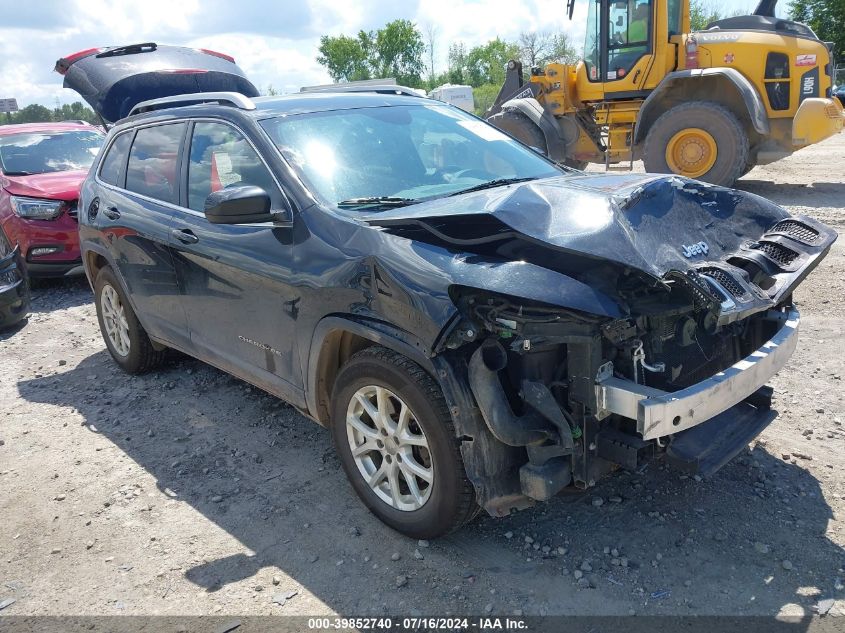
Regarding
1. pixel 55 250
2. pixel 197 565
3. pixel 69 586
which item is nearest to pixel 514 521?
pixel 197 565

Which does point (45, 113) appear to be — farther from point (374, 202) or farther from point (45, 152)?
point (374, 202)

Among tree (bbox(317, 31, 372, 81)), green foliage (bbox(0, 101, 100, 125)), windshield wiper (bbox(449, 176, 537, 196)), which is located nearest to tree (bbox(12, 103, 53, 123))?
green foliage (bbox(0, 101, 100, 125))

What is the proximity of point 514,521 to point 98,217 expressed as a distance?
3.84 m

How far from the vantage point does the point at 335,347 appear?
337 centimetres

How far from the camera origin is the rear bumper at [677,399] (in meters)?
2.52

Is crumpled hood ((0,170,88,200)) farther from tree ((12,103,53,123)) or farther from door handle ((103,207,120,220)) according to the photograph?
tree ((12,103,53,123))

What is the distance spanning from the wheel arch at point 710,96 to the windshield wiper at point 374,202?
29.1 feet

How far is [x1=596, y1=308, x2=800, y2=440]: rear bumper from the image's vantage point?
8.27 feet

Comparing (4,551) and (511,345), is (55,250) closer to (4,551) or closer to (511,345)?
(4,551)

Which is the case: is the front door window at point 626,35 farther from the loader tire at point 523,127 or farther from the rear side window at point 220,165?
the rear side window at point 220,165

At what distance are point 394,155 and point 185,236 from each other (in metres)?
1.36

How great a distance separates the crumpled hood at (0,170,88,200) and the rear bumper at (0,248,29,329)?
1.32 metres

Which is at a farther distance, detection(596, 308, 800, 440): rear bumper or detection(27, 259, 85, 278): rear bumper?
detection(27, 259, 85, 278): rear bumper

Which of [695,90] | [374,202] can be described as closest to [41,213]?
[374,202]
